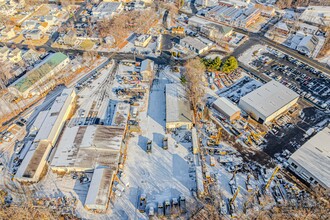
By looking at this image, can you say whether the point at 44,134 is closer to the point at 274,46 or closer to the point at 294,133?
the point at 294,133

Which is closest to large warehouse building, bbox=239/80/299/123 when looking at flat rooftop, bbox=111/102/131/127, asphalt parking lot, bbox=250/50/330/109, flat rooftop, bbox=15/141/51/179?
asphalt parking lot, bbox=250/50/330/109

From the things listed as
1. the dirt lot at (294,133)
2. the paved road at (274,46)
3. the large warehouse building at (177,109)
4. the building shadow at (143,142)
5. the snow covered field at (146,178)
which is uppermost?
the paved road at (274,46)

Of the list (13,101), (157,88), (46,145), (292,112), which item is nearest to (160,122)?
(157,88)

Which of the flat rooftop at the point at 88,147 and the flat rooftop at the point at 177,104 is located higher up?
the flat rooftop at the point at 177,104

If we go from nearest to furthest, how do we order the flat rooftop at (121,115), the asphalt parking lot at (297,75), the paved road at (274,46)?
the flat rooftop at (121,115)
the asphalt parking lot at (297,75)
the paved road at (274,46)

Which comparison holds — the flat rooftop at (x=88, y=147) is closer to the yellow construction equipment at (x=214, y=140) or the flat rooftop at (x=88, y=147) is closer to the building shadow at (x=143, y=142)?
the building shadow at (x=143, y=142)

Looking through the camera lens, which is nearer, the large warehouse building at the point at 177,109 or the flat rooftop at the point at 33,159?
the flat rooftop at the point at 33,159

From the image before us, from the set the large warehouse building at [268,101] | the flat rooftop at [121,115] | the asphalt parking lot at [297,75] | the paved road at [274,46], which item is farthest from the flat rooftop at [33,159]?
the paved road at [274,46]

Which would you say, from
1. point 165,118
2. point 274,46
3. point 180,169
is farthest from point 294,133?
point 274,46
